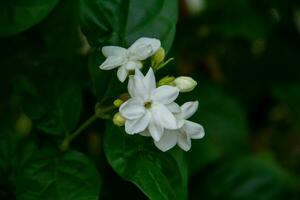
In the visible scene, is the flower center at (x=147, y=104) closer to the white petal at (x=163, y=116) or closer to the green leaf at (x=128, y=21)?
the white petal at (x=163, y=116)

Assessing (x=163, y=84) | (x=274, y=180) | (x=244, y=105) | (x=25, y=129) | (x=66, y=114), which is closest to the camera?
(x=163, y=84)

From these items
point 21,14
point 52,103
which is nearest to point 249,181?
point 52,103

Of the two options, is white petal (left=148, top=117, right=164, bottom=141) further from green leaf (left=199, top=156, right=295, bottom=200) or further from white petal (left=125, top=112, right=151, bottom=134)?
green leaf (left=199, top=156, right=295, bottom=200)

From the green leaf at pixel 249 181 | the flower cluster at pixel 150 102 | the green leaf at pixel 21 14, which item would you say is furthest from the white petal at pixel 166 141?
the green leaf at pixel 249 181

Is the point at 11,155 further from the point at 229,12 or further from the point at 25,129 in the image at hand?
the point at 229,12

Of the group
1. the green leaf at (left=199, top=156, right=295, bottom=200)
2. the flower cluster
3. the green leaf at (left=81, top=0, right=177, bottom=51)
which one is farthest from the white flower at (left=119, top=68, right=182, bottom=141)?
the green leaf at (left=199, top=156, right=295, bottom=200)

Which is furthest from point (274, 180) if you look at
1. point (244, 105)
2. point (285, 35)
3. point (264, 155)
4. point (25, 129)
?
point (25, 129)

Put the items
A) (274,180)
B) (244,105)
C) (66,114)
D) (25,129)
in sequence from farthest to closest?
(244,105) < (274,180) < (25,129) < (66,114)
